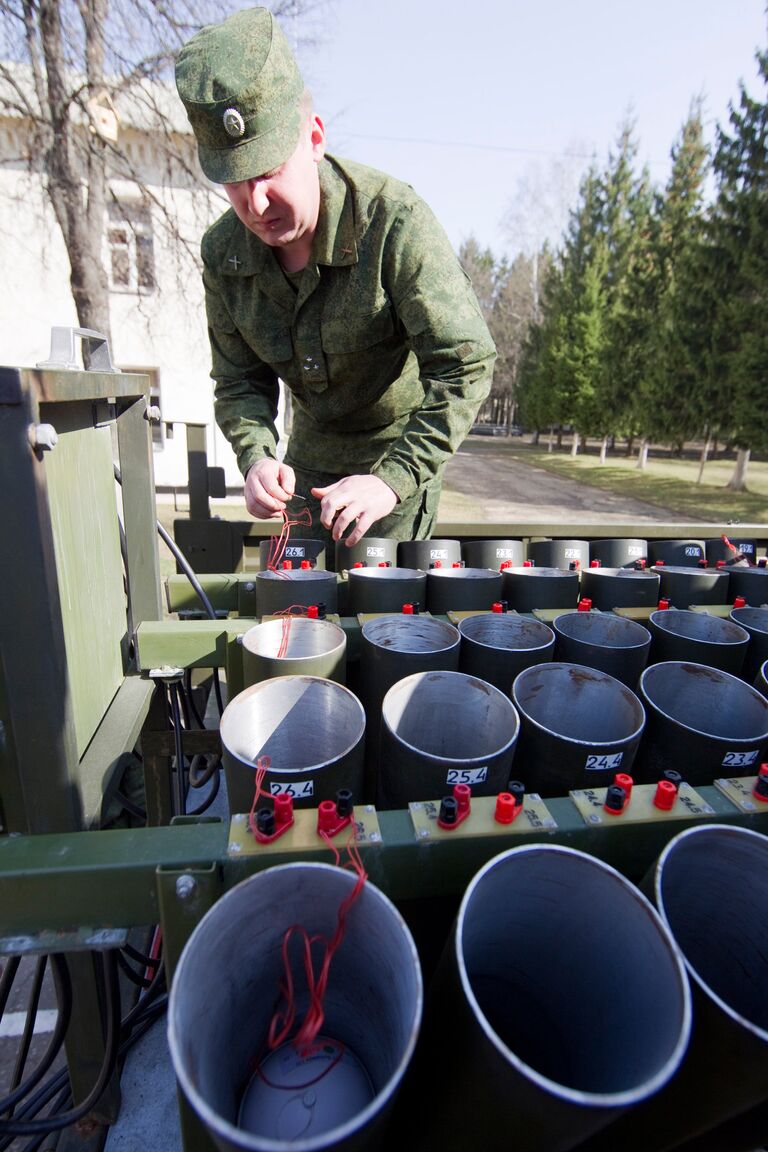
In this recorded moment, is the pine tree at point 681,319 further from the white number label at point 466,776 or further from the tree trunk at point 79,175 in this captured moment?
the white number label at point 466,776

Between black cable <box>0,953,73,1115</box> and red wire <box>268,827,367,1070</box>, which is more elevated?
red wire <box>268,827,367,1070</box>

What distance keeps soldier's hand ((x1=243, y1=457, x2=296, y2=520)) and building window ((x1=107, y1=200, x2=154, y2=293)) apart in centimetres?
1021

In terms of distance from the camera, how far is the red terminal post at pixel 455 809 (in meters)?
1.02

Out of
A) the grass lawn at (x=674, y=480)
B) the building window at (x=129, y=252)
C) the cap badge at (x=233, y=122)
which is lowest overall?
the grass lawn at (x=674, y=480)

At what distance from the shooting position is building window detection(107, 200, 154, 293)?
10859mm

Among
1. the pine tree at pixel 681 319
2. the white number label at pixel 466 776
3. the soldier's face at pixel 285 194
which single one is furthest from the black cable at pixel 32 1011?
the pine tree at pixel 681 319

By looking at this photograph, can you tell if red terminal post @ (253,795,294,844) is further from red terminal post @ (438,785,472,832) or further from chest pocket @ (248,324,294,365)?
chest pocket @ (248,324,294,365)

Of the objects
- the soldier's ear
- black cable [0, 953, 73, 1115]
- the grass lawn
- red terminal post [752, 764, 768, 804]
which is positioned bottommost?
the grass lawn

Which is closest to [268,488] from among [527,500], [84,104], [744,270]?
[84,104]

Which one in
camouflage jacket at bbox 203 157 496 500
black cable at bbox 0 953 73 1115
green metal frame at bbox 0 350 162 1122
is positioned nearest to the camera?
green metal frame at bbox 0 350 162 1122

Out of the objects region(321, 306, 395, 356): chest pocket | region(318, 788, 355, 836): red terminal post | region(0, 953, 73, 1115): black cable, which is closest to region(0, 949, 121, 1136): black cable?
region(0, 953, 73, 1115): black cable

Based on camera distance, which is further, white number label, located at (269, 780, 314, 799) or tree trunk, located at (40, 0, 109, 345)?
tree trunk, located at (40, 0, 109, 345)

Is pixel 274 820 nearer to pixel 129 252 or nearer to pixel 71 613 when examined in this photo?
pixel 71 613

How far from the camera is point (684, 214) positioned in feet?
68.2
